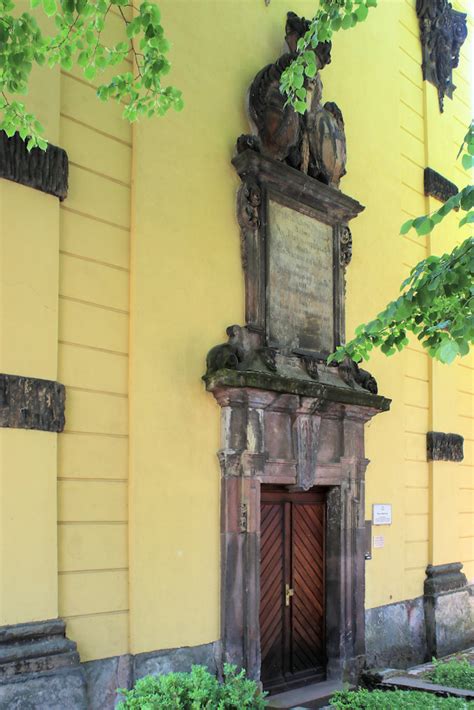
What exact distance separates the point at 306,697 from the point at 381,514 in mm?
2391

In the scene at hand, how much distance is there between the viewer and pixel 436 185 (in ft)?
34.2

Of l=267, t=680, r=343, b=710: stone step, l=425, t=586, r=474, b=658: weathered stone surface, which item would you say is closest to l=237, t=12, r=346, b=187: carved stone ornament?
l=267, t=680, r=343, b=710: stone step

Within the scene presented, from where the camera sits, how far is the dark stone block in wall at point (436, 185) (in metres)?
10.3

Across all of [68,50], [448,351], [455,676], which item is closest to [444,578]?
[455,676]

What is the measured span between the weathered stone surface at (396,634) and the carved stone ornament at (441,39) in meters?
7.16

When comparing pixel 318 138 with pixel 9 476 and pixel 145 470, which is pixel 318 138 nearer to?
pixel 145 470

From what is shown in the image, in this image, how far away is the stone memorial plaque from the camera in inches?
295

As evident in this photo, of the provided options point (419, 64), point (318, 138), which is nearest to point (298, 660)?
point (318, 138)

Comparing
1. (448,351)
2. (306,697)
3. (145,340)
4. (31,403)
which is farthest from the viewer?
(306,697)

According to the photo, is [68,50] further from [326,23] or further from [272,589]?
[272,589]

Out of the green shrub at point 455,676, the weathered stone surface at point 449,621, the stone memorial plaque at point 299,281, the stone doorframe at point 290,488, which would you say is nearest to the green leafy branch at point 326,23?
the stone memorial plaque at point 299,281

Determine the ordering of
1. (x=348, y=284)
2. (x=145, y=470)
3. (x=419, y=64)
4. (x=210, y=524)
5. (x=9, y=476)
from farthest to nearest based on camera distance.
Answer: (x=419, y=64) < (x=348, y=284) < (x=210, y=524) < (x=145, y=470) < (x=9, y=476)

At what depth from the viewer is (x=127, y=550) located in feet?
19.4

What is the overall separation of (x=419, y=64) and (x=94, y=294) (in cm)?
711
